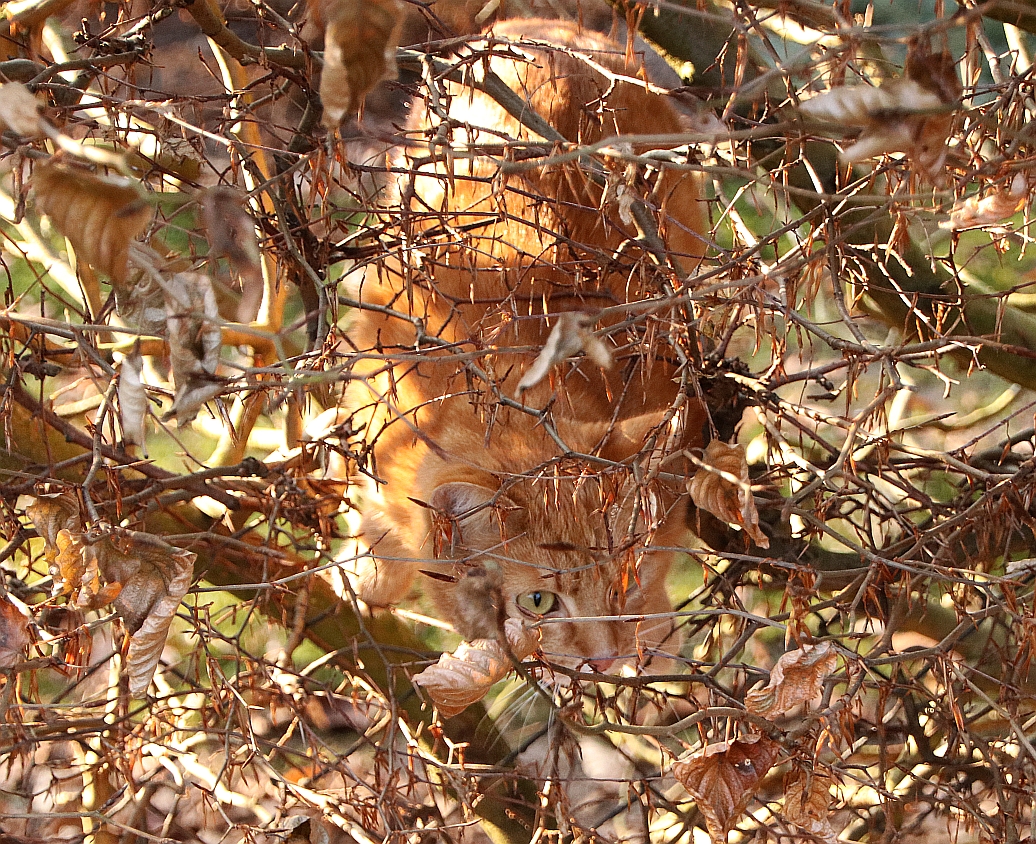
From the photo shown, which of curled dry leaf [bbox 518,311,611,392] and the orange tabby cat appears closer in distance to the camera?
curled dry leaf [bbox 518,311,611,392]

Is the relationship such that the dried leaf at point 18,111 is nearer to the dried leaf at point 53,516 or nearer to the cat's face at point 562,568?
the dried leaf at point 53,516

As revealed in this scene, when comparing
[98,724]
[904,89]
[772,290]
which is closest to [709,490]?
[772,290]

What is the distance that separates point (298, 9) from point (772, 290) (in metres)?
1.20

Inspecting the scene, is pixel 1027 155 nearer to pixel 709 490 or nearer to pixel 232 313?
pixel 709 490

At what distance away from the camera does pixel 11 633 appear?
1538mm

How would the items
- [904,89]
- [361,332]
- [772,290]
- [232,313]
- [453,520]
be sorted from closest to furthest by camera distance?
[904,89] < [232,313] < [772,290] < [453,520] < [361,332]

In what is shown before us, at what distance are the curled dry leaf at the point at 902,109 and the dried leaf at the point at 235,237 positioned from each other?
0.59 meters

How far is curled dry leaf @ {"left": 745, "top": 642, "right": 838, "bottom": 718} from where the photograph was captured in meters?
1.40

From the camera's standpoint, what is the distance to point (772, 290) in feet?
5.55

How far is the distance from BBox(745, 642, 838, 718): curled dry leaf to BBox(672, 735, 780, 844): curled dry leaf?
0.16ft

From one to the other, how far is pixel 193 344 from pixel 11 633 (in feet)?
2.34

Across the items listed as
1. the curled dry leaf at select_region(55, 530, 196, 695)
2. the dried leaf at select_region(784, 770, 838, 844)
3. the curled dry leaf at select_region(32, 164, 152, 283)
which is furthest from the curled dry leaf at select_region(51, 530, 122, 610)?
the dried leaf at select_region(784, 770, 838, 844)

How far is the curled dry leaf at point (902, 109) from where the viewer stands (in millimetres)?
956

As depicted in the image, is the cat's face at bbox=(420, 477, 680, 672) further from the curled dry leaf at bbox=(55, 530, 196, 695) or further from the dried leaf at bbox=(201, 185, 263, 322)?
the dried leaf at bbox=(201, 185, 263, 322)
